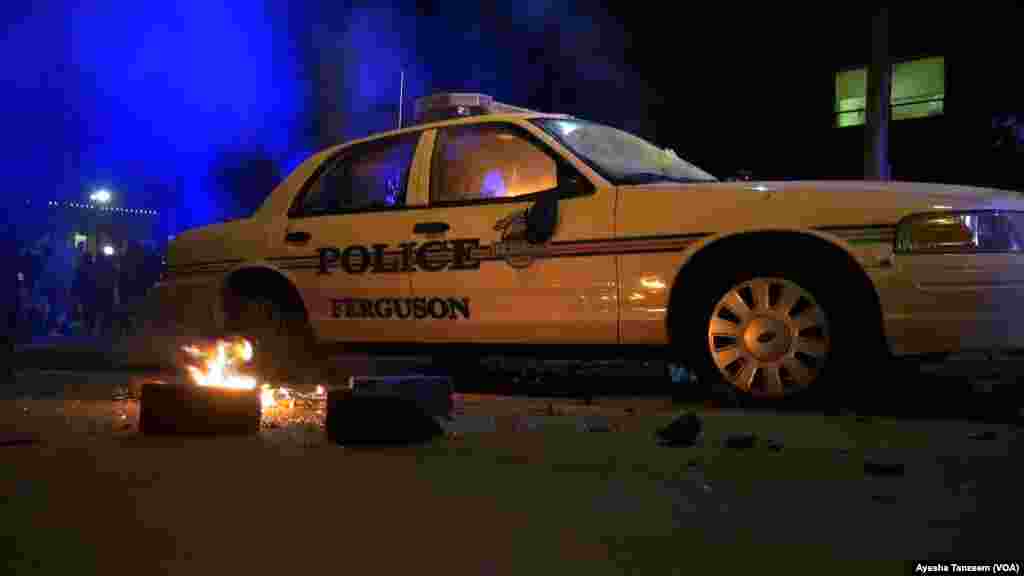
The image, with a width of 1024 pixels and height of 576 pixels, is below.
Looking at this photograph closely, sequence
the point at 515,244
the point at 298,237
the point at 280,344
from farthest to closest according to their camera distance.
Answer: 1. the point at 280,344
2. the point at 298,237
3. the point at 515,244

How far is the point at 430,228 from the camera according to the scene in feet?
19.9

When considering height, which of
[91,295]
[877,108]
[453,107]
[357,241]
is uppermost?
[877,108]

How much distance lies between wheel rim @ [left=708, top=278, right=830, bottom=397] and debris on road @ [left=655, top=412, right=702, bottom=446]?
1112 mm

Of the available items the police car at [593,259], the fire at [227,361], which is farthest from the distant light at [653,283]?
the fire at [227,361]

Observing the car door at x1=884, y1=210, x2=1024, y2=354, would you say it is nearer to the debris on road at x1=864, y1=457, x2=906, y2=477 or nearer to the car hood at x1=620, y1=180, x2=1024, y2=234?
the car hood at x1=620, y1=180, x2=1024, y2=234

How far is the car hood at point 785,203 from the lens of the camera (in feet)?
16.1

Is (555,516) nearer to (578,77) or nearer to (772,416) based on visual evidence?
(772,416)

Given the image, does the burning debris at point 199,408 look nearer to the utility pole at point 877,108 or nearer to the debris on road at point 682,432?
the debris on road at point 682,432

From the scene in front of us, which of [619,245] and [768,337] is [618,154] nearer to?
[619,245]

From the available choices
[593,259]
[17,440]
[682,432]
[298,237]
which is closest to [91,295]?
[298,237]

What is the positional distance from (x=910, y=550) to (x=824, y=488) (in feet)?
2.32

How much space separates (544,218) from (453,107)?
70.0 inches

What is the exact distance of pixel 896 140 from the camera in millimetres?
14586

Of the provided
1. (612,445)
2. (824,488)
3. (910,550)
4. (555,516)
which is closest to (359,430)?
(612,445)
